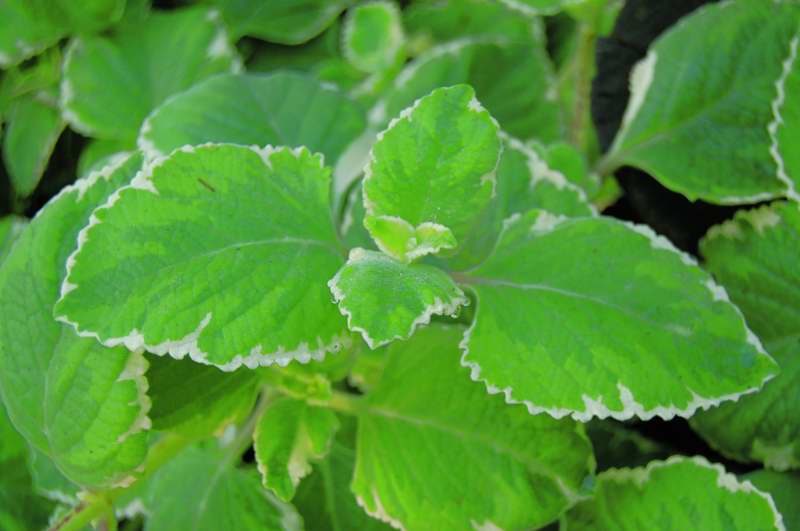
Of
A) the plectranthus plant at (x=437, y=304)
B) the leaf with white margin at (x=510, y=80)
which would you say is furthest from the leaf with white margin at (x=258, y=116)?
the leaf with white margin at (x=510, y=80)

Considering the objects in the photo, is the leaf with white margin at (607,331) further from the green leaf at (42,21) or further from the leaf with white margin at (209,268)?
the green leaf at (42,21)

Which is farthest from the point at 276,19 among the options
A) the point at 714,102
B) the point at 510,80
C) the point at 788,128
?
the point at 788,128

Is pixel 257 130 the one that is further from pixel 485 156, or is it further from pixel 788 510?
pixel 788 510

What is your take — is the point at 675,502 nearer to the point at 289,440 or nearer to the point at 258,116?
the point at 289,440

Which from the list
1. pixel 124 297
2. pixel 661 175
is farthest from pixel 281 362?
pixel 661 175

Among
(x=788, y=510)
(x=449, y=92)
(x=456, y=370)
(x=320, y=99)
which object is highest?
(x=449, y=92)
